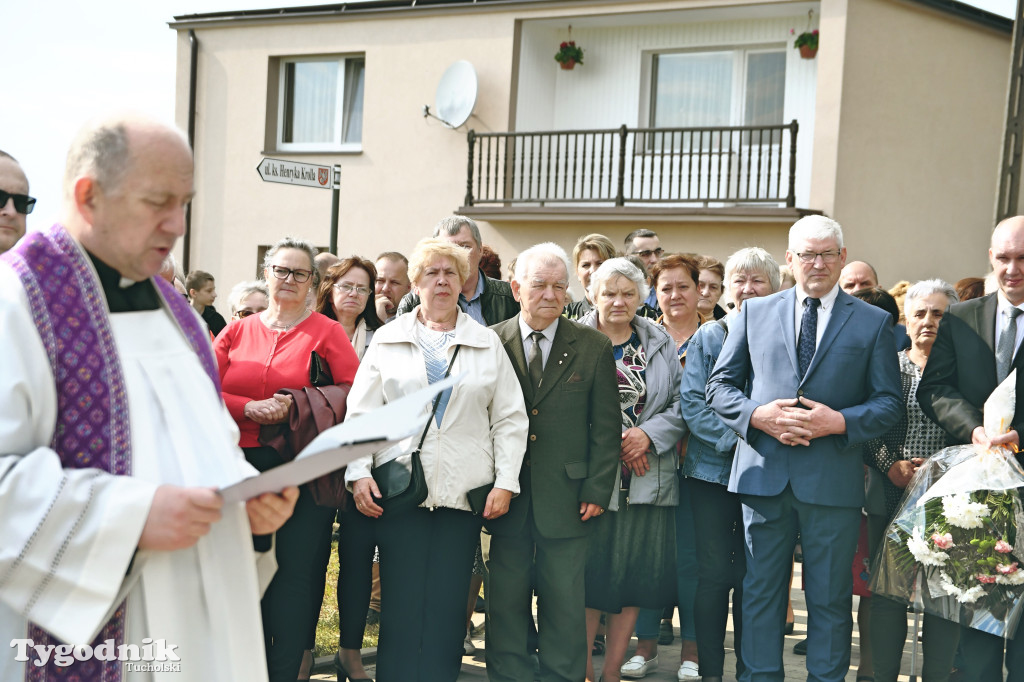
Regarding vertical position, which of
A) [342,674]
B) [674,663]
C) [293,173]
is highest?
[293,173]

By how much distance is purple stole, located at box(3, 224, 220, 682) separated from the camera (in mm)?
2234

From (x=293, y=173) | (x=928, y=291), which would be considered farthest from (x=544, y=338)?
(x=293, y=173)

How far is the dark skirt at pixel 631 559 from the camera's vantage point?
17.2 ft

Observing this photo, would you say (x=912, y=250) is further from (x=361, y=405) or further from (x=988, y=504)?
(x=361, y=405)

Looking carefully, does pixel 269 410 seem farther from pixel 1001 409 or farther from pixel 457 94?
pixel 457 94

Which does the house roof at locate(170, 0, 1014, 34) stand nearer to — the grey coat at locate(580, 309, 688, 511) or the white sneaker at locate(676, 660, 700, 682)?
the grey coat at locate(580, 309, 688, 511)

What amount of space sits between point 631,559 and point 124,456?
137 inches

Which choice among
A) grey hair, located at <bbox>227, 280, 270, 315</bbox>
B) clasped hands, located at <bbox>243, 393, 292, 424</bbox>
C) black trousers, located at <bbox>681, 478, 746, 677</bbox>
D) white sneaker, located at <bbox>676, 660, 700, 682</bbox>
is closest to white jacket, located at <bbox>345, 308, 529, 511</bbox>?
clasped hands, located at <bbox>243, 393, 292, 424</bbox>

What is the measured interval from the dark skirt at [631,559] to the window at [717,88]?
11412 millimetres

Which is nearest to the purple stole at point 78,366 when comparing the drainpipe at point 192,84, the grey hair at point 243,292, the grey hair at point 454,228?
the grey hair at point 454,228

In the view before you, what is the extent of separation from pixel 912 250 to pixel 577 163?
547 cm

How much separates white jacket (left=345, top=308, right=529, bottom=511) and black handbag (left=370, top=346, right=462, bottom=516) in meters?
0.03

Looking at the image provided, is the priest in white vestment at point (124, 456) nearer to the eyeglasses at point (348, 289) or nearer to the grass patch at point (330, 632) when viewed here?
the grass patch at point (330, 632)

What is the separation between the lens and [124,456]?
2.28m
